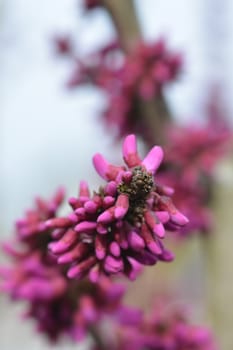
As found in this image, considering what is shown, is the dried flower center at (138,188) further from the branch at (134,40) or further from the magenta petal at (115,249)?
the branch at (134,40)

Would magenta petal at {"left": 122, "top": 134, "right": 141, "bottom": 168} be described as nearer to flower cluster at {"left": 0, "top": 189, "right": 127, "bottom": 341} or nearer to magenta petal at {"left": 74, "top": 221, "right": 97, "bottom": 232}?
magenta petal at {"left": 74, "top": 221, "right": 97, "bottom": 232}

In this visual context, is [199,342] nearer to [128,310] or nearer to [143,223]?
[128,310]

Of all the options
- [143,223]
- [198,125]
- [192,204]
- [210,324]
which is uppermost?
[198,125]

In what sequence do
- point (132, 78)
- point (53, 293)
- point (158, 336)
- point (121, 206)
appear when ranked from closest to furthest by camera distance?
point (121, 206), point (53, 293), point (158, 336), point (132, 78)

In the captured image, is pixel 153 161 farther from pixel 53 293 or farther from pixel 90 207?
pixel 53 293

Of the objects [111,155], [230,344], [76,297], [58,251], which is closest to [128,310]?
[76,297]

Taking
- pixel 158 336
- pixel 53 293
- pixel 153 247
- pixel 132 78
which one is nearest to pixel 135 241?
pixel 153 247
